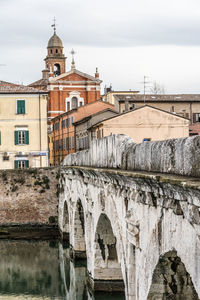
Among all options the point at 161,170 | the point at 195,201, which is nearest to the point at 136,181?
the point at 161,170

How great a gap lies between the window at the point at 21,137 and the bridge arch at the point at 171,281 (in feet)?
120

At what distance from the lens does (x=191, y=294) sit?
12.6 m

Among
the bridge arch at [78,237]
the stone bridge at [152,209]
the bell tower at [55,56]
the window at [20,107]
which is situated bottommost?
the bridge arch at [78,237]

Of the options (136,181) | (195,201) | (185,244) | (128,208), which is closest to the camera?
(195,201)

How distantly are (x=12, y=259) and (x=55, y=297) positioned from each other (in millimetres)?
7769

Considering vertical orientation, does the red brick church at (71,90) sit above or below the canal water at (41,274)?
above

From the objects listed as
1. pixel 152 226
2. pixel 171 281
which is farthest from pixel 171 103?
pixel 152 226

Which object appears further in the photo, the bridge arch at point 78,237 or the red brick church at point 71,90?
the red brick church at point 71,90

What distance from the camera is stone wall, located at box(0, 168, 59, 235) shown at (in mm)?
40000

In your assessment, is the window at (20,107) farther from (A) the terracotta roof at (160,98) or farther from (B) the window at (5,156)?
(A) the terracotta roof at (160,98)

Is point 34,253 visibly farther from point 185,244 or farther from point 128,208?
point 185,244

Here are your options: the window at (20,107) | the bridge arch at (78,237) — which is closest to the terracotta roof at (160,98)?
the window at (20,107)

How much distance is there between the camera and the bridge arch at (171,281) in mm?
11766

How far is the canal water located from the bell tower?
53432 mm
